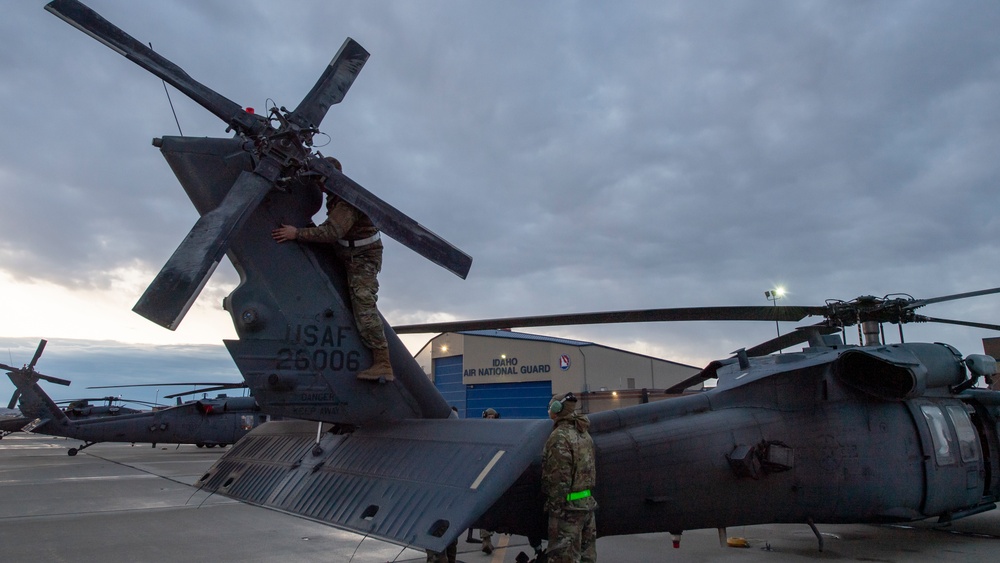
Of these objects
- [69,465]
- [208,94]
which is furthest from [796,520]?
[69,465]

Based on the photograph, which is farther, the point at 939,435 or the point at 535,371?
the point at 535,371

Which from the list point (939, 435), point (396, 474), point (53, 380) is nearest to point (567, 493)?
point (396, 474)

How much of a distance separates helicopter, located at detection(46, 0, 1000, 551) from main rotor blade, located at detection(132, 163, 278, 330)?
1 cm

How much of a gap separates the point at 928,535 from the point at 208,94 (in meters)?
10.5

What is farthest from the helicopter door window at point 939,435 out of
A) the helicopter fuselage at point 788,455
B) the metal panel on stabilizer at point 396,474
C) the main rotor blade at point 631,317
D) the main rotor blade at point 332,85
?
the main rotor blade at point 332,85

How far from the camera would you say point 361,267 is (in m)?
4.70

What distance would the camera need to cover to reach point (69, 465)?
20391 millimetres

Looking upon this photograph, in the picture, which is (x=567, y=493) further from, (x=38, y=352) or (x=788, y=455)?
(x=38, y=352)

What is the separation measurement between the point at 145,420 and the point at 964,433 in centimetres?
2439

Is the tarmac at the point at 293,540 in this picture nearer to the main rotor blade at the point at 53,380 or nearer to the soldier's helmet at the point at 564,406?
the soldier's helmet at the point at 564,406

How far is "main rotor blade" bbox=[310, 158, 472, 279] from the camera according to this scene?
4.39 m

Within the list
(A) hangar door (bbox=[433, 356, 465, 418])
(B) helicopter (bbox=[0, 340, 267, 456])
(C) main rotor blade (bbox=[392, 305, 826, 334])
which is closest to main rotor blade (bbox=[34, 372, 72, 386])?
(B) helicopter (bbox=[0, 340, 267, 456])

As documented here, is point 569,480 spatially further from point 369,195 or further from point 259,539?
point 259,539

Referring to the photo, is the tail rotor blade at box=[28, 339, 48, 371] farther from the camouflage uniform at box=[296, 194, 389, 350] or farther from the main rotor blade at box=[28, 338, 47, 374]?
the camouflage uniform at box=[296, 194, 389, 350]
